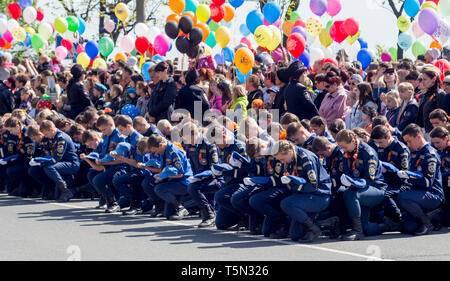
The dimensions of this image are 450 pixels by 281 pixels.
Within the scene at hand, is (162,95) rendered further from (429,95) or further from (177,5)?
(177,5)

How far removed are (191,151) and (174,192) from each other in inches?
25.2

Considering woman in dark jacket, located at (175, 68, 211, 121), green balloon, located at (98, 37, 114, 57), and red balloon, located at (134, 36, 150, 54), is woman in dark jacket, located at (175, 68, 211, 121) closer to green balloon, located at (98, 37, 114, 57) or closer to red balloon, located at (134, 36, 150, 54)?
red balloon, located at (134, 36, 150, 54)

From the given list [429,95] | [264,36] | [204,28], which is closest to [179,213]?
[429,95]

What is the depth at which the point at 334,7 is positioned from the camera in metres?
19.2

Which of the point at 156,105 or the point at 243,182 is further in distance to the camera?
the point at 156,105

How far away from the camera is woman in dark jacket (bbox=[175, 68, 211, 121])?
13406 millimetres

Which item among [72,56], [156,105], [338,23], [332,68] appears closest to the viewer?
[332,68]

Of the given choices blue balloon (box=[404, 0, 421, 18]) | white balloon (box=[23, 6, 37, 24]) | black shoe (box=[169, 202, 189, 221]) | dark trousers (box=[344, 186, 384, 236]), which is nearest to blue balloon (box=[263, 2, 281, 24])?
blue balloon (box=[404, 0, 421, 18])

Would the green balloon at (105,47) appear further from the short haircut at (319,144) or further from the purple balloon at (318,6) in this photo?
the short haircut at (319,144)

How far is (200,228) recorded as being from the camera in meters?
10.2

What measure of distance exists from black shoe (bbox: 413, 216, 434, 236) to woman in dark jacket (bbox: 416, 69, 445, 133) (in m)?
2.20

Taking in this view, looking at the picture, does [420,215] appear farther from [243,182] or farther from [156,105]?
[156,105]

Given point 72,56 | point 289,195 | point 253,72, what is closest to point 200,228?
point 289,195

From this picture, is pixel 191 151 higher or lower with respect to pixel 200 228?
higher
